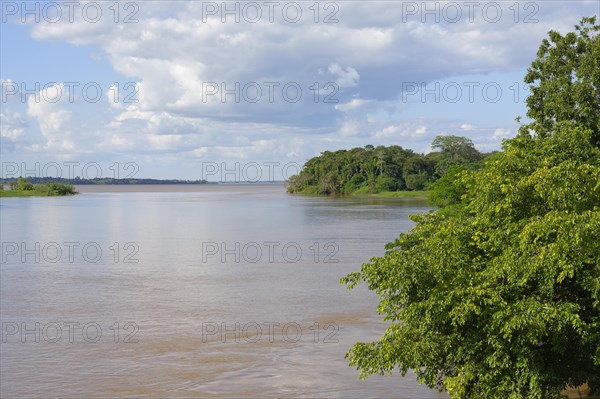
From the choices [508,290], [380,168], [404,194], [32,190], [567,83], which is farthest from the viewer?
[32,190]

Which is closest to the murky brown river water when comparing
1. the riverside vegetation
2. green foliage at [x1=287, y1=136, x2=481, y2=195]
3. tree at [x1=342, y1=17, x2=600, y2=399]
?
tree at [x1=342, y1=17, x2=600, y2=399]

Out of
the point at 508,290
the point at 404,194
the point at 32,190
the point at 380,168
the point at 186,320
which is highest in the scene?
the point at 380,168

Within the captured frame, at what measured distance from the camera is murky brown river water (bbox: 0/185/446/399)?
20.7m

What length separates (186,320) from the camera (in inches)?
1124

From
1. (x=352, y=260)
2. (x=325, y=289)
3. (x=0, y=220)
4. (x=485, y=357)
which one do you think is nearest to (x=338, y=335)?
(x=325, y=289)

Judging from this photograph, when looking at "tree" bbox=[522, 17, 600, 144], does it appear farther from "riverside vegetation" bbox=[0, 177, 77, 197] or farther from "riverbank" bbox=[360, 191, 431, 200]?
"riverside vegetation" bbox=[0, 177, 77, 197]

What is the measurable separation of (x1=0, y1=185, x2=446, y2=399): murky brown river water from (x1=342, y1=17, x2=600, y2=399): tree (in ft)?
17.7

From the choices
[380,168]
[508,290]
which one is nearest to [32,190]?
[380,168]

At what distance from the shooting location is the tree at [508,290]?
42.8ft

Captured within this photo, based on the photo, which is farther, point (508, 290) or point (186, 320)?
point (186, 320)

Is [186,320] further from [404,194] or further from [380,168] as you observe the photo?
[380,168]

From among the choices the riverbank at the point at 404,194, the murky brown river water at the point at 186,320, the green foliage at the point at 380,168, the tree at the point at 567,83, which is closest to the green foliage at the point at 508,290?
the murky brown river water at the point at 186,320

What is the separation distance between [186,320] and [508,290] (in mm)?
17393

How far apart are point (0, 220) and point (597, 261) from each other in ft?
270
